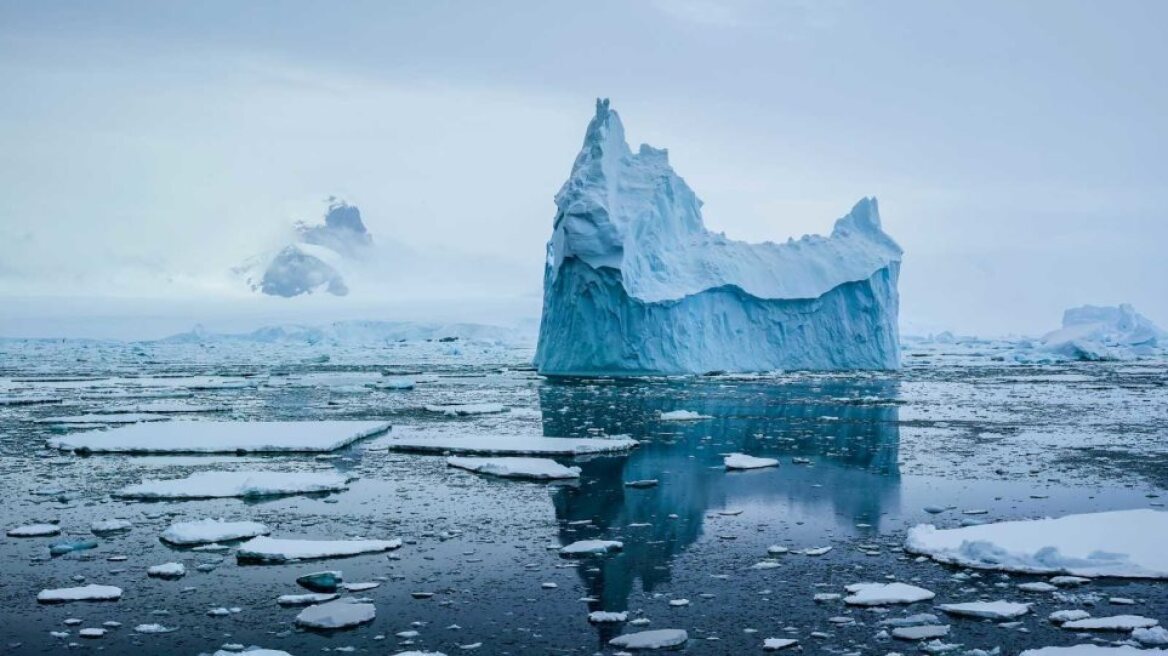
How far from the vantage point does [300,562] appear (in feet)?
22.9

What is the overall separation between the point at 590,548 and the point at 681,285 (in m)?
21.0

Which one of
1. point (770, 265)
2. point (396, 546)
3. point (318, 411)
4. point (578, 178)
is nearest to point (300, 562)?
point (396, 546)

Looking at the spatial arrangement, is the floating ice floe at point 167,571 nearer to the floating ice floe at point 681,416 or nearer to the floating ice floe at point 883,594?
the floating ice floe at point 883,594

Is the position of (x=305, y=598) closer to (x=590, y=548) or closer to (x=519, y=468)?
(x=590, y=548)

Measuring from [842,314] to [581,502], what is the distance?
23264 millimetres

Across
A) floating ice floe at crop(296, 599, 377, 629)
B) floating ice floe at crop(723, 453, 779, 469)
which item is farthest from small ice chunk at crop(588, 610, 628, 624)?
floating ice floe at crop(723, 453, 779, 469)

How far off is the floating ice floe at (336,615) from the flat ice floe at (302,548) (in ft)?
4.00

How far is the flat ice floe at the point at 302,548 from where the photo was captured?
702cm

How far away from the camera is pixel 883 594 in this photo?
20.0ft

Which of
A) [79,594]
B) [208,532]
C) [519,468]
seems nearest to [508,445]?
[519,468]

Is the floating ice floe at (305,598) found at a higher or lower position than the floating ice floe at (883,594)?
lower

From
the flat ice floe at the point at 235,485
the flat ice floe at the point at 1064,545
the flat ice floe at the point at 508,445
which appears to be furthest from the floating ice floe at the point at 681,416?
the flat ice floe at the point at 1064,545

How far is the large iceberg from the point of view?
26906 mm

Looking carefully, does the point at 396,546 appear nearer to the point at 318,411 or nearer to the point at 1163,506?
the point at 1163,506
